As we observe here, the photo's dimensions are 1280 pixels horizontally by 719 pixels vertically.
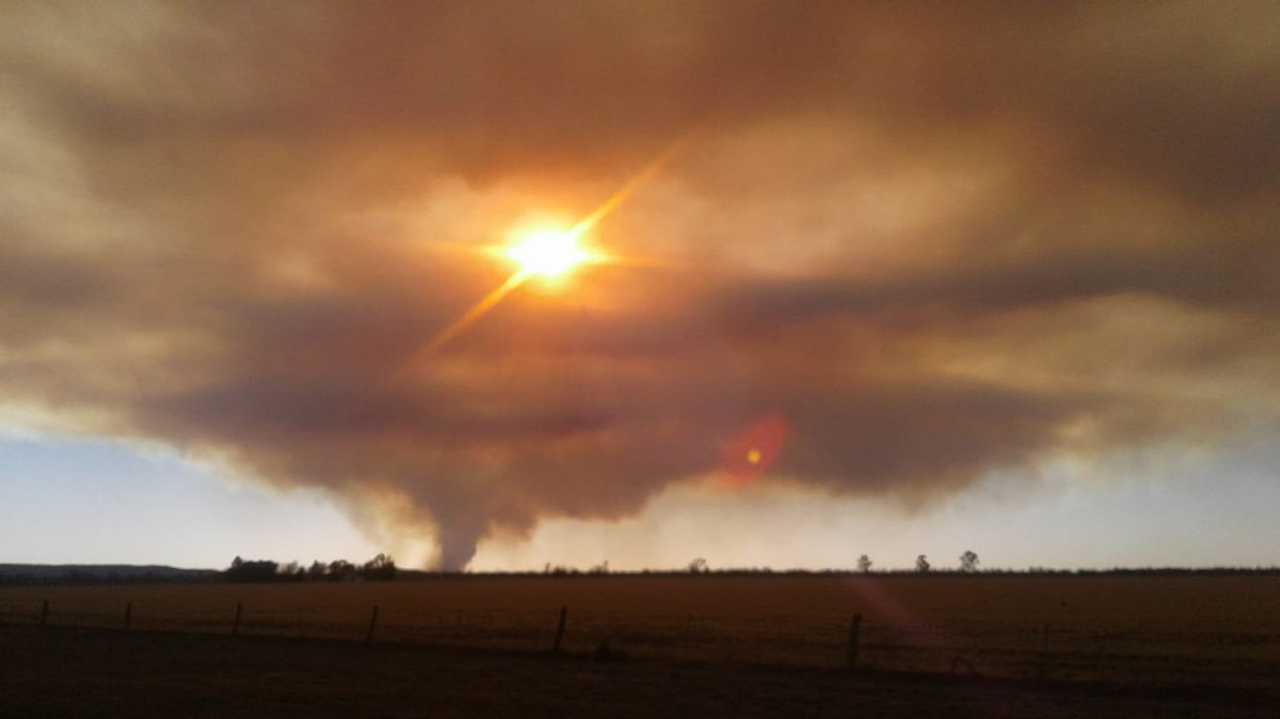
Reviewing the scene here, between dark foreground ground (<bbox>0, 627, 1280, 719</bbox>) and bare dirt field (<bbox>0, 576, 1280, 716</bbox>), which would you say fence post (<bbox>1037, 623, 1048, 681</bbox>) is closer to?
bare dirt field (<bbox>0, 576, 1280, 716</bbox>)

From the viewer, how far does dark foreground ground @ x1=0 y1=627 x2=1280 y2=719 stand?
19.4m

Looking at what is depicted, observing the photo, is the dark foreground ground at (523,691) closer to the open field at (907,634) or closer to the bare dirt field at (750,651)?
the bare dirt field at (750,651)

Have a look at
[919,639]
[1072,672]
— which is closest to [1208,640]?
[919,639]

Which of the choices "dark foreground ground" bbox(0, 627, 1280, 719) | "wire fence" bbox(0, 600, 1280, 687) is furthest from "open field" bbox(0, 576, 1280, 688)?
"dark foreground ground" bbox(0, 627, 1280, 719)

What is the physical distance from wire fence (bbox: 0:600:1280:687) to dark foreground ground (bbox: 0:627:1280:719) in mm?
2893

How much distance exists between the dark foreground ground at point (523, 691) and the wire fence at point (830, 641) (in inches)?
114

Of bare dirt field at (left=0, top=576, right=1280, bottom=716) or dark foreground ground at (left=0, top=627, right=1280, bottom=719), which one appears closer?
dark foreground ground at (left=0, top=627, right=1280, bottom=719)

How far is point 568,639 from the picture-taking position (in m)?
46.2

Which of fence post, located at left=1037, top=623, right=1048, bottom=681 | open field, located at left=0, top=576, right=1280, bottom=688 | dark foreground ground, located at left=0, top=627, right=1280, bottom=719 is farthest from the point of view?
open field, located at left=0, top=576, right=1280, bottom=688

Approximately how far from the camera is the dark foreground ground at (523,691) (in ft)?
63.7

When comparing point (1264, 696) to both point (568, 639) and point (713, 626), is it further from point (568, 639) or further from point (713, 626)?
point (713, 626)

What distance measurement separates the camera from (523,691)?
2277 cm

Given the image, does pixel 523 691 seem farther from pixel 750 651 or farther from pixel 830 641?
pixel 830 641

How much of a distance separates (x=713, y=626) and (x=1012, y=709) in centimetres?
3603
